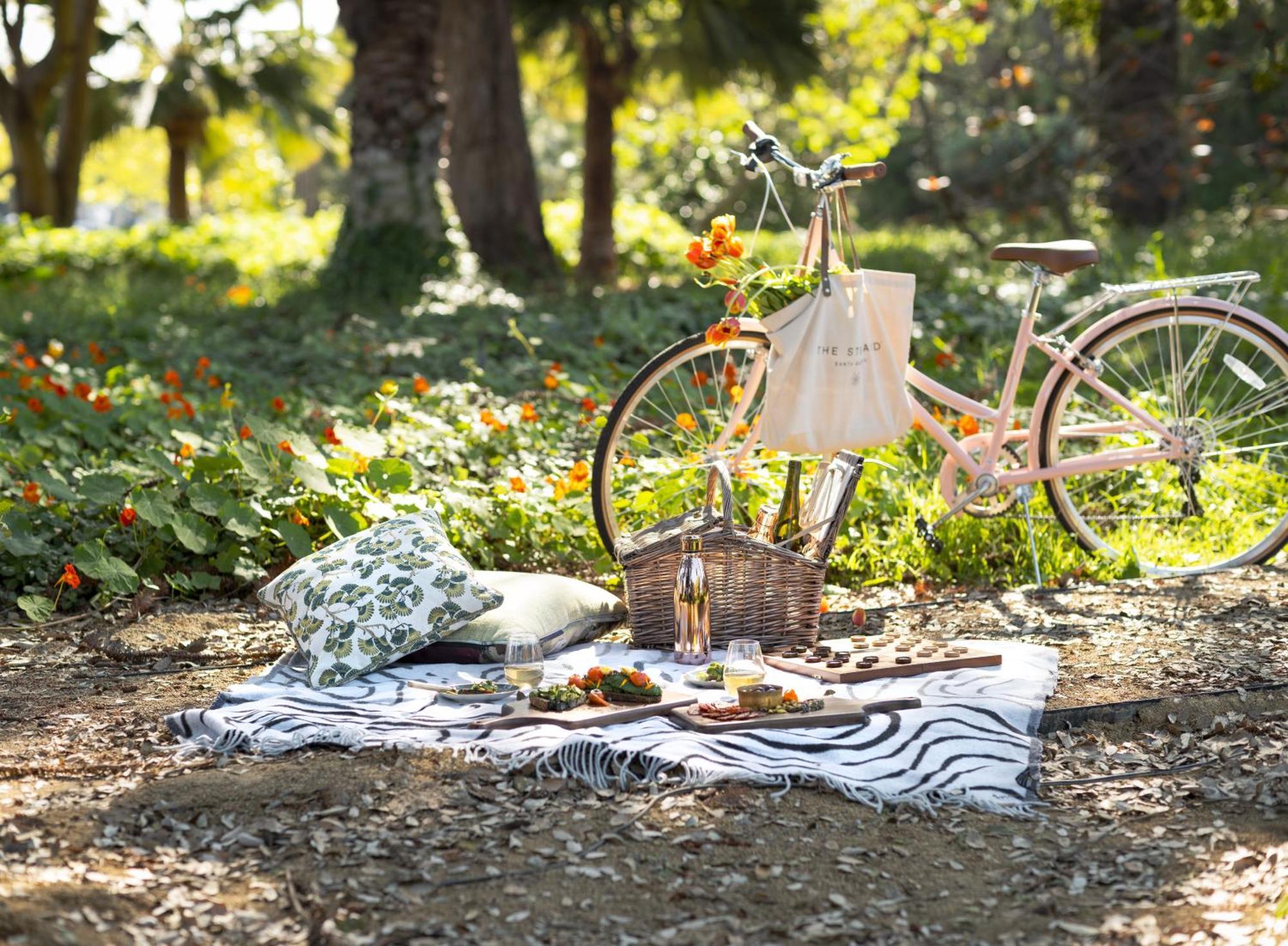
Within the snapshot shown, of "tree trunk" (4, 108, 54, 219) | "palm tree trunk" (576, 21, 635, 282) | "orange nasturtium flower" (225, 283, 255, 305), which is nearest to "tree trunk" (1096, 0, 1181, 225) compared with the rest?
"palm tree trunk" (576, 21, 635, 282)

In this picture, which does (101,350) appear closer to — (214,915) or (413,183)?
(413,183)

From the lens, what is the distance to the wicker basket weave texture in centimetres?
334

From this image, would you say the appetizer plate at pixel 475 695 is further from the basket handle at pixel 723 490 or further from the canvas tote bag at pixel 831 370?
the canvas tote bag at pixel 831 370

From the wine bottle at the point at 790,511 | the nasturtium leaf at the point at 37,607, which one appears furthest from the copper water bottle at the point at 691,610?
the nasturtium leaf at the point at 37,607

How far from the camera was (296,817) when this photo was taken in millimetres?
2330

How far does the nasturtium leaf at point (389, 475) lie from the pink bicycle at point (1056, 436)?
62 cm

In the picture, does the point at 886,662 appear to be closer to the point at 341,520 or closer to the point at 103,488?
the point at 341,520

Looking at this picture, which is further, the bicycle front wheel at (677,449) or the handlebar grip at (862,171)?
the bicycle front wheel at (677,449)

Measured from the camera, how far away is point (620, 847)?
2252 mm

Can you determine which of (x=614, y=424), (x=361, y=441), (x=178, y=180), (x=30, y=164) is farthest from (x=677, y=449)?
(x=178, y=180)

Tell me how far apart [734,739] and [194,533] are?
190 cm

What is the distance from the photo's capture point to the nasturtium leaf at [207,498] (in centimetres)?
391

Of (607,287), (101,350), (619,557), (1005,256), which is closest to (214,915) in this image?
(619,557)

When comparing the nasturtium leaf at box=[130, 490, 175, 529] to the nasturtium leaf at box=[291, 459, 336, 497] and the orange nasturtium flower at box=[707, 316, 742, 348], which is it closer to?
the nasturtium leaf at box=[291, 459, 336, 497]
